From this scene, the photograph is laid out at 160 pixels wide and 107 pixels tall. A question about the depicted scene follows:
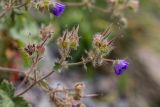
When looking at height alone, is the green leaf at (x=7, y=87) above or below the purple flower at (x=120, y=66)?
below

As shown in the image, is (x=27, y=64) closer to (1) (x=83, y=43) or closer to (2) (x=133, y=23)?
(1) (x=83, y=43)

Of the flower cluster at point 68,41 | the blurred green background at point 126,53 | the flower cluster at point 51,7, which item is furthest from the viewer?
the blurred green background at point 126,53

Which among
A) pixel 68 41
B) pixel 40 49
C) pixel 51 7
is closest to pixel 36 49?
pixel 40 49

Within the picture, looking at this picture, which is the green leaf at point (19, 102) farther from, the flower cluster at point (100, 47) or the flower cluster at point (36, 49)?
the flower cluster at point (100, 47)

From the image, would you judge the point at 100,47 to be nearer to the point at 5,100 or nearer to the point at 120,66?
the point at 120,66

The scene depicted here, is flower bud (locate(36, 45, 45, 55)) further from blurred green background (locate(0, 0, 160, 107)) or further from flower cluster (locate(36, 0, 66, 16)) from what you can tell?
blurred green background (locate(0, 0, 160, 107))

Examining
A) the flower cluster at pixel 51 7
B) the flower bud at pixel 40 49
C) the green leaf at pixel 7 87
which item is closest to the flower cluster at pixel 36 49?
the flower bud at pixel 40 49

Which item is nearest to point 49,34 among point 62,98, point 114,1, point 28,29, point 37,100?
point 62,98

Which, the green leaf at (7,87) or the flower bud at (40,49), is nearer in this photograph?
the flower bud at (40,49)

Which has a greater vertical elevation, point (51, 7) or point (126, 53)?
point (51, 7)

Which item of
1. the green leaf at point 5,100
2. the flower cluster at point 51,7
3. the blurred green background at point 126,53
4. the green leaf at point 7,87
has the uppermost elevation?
the flower cluster at point 51,7

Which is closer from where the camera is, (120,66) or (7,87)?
(120,66)
